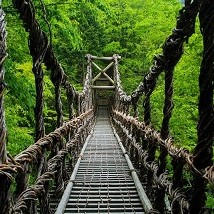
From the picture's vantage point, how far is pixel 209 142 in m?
1.48

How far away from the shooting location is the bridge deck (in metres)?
3.15

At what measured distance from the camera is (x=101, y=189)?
389 centimetres

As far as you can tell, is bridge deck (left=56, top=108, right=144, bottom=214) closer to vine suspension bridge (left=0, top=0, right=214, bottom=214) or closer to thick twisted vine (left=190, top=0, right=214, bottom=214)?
vine suspension bridge (left=0, top=0, right=214, bottom=214)

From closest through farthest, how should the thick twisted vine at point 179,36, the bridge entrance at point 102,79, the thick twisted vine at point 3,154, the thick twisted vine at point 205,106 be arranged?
the thick twisted vine at point 3,154
the thick twisted vine at point 205,106
the thick twisted vine at point 179,36
the bridge entrance at point 102,79

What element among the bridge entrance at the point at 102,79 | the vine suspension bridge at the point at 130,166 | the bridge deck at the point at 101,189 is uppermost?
the bridge entrance at the point at 102,79

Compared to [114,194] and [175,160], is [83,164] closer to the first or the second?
[114,194]

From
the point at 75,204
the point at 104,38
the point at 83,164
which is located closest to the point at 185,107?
the point at 83,164

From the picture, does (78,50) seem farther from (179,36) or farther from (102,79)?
(102,79)

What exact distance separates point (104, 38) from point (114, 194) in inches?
813

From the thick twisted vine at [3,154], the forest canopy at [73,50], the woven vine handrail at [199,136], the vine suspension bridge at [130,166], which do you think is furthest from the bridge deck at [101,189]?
→ the thick twisted vine at [3,154]

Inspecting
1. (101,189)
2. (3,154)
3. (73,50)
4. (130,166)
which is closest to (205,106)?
(3,154)

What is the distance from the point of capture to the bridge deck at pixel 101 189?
3152 mm

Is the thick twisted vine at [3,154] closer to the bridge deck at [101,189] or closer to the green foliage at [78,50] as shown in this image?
the green foliage at [78,50]

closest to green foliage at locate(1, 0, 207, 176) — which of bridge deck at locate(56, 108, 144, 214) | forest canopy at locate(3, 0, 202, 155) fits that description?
forest canopy at locate(3, 0, 202, 155)
